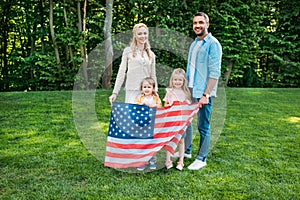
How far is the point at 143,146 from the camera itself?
289cm

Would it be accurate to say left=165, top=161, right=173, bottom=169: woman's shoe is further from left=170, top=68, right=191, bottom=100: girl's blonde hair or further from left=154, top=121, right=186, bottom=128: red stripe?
left=170, top=68, right=191, bottom=100: girl's blonde hair

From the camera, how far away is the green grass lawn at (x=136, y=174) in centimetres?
255

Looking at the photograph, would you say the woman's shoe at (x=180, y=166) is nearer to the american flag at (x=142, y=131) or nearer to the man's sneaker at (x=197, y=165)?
the man's sneaker at (x=197, y=165)

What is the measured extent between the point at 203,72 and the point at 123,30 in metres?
7.63

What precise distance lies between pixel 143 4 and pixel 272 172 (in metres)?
8.49

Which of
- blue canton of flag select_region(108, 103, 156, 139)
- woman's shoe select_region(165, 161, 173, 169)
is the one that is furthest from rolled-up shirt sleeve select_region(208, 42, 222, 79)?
woman's shoe select_region(165, 161, 173, 169)

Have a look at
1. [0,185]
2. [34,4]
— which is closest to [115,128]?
[0,185]

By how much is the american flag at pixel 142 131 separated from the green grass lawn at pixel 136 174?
0.18 meters

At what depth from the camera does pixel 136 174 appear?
2.94 metres

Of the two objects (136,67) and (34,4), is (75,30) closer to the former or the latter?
(34,4)

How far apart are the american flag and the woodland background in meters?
4.97

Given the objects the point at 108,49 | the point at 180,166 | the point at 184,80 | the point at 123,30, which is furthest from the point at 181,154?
the point at 123,30

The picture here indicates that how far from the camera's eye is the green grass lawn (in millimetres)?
2551

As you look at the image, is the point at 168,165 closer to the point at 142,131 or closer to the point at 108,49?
the point at 142,131
